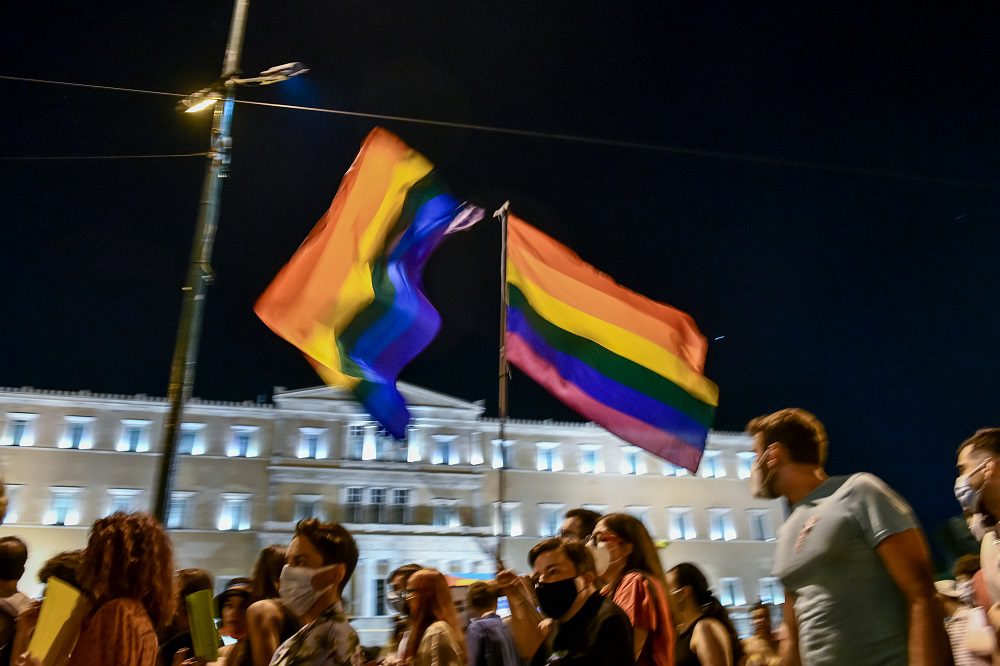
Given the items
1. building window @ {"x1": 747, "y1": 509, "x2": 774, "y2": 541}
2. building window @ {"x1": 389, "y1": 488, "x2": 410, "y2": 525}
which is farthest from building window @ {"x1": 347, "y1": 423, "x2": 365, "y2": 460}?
building window @ {"x1": 747, "y1": 509, "x2": 774, "y2": 541}

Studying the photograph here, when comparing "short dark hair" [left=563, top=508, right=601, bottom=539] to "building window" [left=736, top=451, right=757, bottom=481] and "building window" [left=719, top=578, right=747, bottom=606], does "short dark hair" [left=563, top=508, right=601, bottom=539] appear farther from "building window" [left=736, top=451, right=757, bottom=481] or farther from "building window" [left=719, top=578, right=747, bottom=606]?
"building window" [left=736, top=451, right=757, bottom=481]

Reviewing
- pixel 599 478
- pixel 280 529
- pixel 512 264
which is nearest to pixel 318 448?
pixel 280 529

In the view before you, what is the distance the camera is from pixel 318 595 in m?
3.14

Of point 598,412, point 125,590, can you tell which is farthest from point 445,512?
point 125,590

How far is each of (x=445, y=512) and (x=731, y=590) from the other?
708 inches

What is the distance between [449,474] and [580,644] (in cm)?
4053

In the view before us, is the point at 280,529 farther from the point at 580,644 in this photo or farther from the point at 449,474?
the point at 580,644

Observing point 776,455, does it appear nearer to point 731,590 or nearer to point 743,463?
point 731,590

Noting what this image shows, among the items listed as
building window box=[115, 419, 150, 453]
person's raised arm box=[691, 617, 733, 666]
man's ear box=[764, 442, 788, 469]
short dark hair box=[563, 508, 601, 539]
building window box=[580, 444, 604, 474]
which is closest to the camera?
man's ear box=[764, 442, 788, 469]

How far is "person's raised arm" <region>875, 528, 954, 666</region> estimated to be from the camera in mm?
2256

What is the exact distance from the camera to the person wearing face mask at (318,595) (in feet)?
9.54

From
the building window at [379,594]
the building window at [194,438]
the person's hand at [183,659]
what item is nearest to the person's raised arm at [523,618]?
the person's hand at [183,659]

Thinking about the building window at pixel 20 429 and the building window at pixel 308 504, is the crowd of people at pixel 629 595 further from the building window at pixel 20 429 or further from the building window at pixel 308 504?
the building window at pixel 20 429

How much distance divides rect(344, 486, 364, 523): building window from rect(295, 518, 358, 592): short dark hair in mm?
38953
